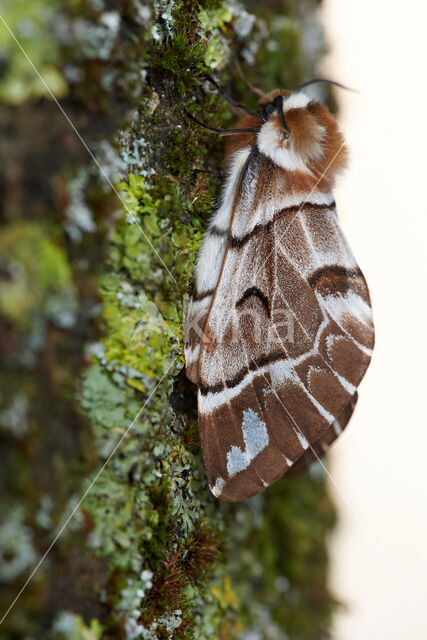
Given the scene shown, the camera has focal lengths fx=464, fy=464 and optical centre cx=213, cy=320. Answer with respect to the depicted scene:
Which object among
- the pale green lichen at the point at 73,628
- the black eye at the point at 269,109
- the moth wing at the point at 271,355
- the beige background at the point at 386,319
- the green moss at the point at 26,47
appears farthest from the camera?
the beige background at the point at 386,319

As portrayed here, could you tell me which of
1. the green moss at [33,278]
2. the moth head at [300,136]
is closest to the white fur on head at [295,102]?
the moth head at [300,136]

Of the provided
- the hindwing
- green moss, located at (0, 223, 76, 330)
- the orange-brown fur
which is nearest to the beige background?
the orange-brown fur

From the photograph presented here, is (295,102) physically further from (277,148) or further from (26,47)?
(26,47)

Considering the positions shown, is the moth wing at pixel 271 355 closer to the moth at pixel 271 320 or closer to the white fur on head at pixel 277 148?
the moth at pixel 271 320

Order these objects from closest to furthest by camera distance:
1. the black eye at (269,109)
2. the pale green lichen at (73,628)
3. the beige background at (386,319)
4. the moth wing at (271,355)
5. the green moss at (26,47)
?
the green moss at (26,47) < the pale green lichen at (73,628) < the moth wing at (271,355) < the black eye at (269,109) < the beige background at (386,319)

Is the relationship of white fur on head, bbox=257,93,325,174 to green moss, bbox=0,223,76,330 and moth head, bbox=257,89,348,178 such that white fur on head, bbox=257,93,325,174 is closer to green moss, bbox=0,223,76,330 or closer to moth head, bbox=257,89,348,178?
moth head, bbox=257,89,348,178

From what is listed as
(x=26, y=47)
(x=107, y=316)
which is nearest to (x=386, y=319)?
(x=107, y=316)

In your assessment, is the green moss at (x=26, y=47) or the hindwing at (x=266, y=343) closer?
the green moss at (x=26, y=47)
